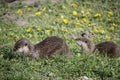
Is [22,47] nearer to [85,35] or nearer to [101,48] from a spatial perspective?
[101,48]

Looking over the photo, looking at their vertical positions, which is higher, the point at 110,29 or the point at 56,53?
the point at 56,53

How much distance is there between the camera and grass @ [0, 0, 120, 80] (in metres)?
6.87

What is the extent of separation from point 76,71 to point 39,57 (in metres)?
1.39

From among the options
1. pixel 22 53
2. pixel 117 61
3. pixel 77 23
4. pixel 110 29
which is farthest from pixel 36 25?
pixel 117 61

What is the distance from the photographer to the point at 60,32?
37.4 ft

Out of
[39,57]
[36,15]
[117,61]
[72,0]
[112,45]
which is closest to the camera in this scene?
[117,61]

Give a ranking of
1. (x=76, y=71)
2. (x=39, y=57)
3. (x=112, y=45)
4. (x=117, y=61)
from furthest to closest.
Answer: (x=112, y=45)
(x=39, y=57)
(x=117, y=61)
(x=76, y=71)

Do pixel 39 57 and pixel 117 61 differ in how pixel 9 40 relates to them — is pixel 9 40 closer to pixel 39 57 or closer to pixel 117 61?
pixel 39 57

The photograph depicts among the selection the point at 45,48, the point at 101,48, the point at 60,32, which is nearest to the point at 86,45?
the point at 101,48

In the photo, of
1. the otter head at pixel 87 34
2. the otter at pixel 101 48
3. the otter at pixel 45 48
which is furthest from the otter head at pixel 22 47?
the otter head at pixel 87 34

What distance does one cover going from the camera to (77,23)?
39.9ft

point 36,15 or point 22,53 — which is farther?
point 36,15

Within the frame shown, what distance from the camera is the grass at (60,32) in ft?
22.5

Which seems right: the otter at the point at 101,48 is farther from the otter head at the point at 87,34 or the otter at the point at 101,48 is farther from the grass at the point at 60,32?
the otter head at the point at 87,34
